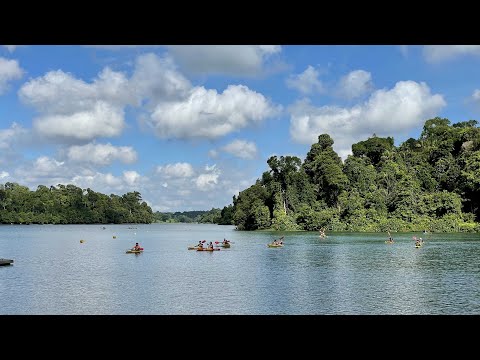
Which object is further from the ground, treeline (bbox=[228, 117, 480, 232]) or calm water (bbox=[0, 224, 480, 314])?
treeline (bbox=[228, 117, 480, 232])

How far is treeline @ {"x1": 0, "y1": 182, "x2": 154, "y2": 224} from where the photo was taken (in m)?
107

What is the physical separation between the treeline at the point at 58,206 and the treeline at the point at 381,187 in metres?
54.6

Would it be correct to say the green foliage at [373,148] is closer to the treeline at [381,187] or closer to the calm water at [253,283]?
the treeline at [381,187]

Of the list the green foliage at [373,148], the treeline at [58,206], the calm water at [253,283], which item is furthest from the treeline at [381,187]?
the treeline at [58,206]

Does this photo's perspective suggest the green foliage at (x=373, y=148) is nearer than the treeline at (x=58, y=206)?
Yes

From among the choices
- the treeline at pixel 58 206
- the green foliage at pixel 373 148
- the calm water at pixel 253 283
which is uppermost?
the green foliage at pixel 373 148

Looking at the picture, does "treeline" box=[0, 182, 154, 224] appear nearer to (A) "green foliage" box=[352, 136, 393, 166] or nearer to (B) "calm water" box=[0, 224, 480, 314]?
(A) "green foliage" box=[352, 136, 393, 166]

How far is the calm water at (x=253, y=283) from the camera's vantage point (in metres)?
16.9

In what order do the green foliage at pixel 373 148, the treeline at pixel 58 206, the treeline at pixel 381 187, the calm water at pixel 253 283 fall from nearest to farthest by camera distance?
the calm water at pixel 253 283
the treeline at pixel 381 187
the green foliage at pixel 373 148
the treeline at pixel 58 206

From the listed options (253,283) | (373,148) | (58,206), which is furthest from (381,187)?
(58,206)

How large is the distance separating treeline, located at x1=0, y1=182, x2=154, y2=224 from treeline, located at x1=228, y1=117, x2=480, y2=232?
54.6 metres

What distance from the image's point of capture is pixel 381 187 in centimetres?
6072

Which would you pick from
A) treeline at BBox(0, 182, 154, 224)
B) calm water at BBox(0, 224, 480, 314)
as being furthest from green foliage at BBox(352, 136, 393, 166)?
treeline at BBox(0, 182, 154, 224)
